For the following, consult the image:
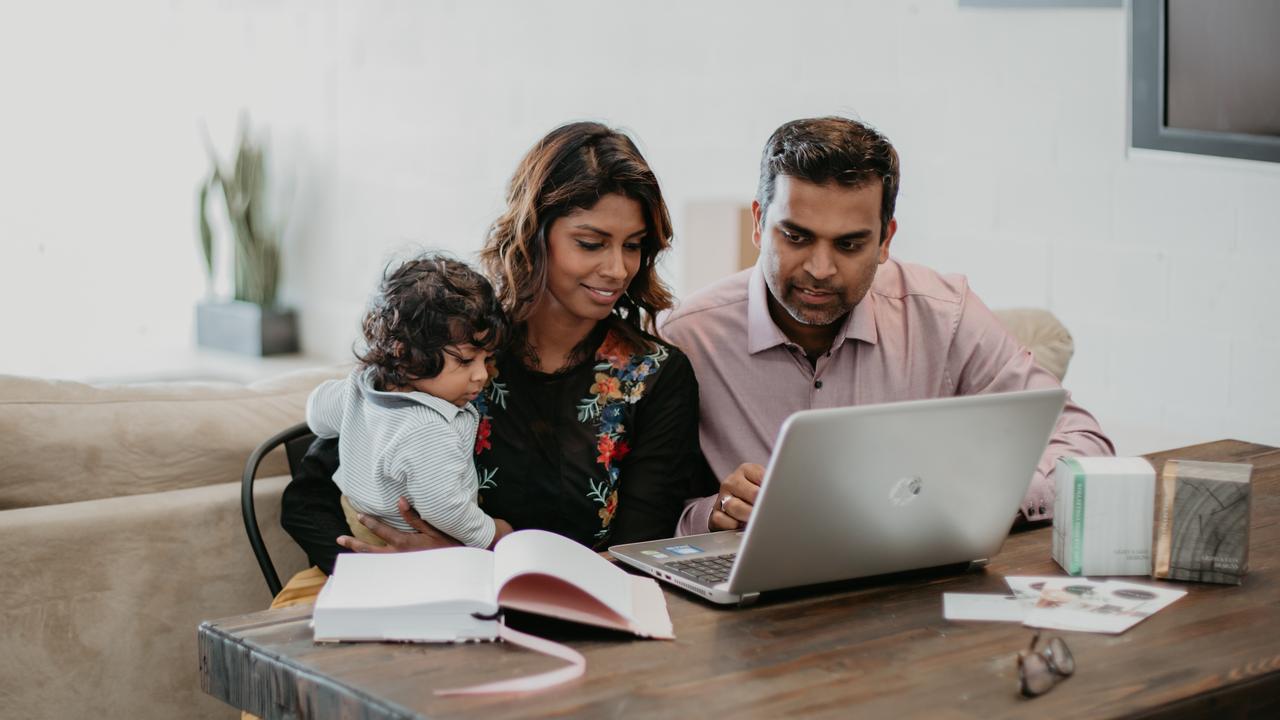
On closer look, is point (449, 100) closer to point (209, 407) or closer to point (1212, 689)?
point (209, 407)

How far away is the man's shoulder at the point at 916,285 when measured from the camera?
2.41m

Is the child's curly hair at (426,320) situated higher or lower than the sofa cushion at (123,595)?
higher

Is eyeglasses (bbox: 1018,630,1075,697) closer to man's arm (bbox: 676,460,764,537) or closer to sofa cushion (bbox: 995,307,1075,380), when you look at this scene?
man's arm (bbox: 676,460,764,537)

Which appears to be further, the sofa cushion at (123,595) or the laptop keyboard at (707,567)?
the sofa cushion at (123,595)

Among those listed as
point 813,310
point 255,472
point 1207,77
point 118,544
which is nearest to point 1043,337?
point 1207,77

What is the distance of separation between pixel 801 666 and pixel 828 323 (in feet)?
3.12

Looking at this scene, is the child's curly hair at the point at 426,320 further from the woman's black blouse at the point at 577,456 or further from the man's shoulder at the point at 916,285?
the man's shoulder at the point at 916,285

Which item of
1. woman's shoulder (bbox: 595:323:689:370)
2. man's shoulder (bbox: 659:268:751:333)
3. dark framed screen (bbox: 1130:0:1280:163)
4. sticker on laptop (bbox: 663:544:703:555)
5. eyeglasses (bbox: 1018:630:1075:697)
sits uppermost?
dark framed screen (bbox: 1130:0:1280:163)

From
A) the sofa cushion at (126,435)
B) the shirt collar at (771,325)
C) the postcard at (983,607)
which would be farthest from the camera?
the shirt collar at (771,325)

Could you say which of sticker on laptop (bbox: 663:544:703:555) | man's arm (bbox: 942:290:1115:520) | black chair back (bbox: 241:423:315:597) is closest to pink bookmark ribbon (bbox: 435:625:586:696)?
sticker on laptop (bbox: 663:544:703:555)

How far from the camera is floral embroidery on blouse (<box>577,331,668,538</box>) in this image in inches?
88.0

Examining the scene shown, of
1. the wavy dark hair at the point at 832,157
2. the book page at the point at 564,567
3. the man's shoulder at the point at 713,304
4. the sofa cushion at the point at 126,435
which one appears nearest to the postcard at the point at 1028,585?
the book page at the point at 564,567

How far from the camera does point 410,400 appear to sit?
209 cm

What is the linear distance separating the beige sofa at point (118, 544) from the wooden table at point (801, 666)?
25.8 inches
